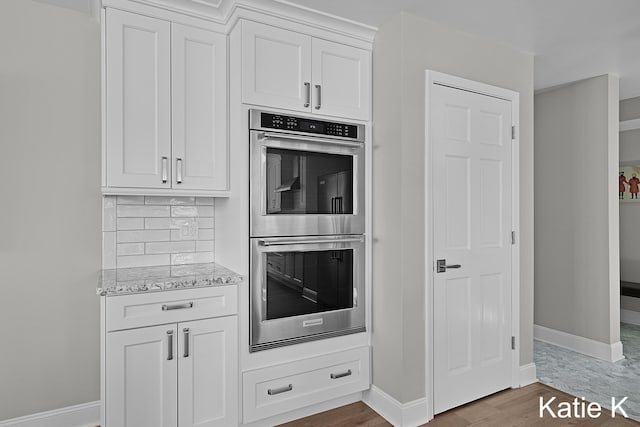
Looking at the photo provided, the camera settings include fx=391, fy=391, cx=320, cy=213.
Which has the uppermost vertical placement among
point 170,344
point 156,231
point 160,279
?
point 156,231

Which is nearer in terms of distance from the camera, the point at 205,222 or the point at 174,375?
the point at 174,375

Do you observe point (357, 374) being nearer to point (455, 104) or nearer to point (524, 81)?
point (455, 104)

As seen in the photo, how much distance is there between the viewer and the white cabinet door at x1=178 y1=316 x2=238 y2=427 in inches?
81.0

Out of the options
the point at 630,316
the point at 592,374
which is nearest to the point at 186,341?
the point at 592,374

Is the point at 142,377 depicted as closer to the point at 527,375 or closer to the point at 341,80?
the point at 341,80

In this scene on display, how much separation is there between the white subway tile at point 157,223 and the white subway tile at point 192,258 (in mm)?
202

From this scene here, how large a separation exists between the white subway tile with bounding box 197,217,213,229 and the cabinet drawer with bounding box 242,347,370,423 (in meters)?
1.03

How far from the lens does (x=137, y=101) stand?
→ 2205 millimetres

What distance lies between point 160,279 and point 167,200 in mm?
717

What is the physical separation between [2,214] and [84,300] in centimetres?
67

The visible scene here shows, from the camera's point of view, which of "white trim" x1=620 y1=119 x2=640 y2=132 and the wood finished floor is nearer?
the wood finished floor

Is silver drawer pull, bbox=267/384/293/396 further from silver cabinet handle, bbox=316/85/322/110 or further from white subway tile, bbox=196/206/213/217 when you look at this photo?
silver cabinet handle, bbox=316/85/322/110

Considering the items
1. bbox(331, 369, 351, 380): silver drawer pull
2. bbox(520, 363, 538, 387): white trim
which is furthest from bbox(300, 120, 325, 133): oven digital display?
bbox(520, 363, 538, 387): white trim

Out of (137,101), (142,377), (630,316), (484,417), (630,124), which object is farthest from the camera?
(630,316)
